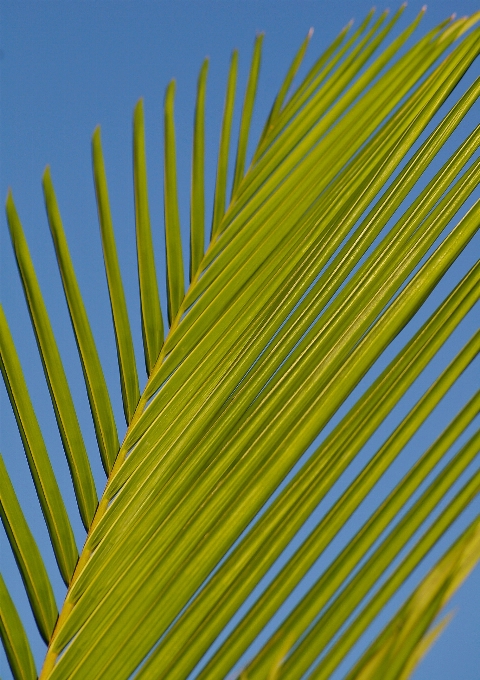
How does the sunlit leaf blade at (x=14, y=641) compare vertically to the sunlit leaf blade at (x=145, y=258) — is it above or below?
below

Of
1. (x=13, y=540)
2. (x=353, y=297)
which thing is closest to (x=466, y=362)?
(x=353, y=297)

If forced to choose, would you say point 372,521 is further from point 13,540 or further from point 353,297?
point 13,540

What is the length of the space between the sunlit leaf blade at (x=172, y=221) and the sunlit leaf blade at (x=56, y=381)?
0.64ft

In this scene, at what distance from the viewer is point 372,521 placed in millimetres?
599

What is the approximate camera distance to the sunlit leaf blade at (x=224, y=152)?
1186 mm

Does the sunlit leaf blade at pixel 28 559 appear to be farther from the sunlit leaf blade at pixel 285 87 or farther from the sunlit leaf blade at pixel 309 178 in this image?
the sunlit leaf blade at pixel 285 87

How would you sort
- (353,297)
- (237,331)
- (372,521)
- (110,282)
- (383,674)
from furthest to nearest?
(110,282) → (237,331) → (353,297) → (372,521) → (383,674)

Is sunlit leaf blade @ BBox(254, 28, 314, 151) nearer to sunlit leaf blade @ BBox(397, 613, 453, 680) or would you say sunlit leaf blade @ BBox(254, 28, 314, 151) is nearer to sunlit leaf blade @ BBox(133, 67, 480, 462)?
sunlit leaf blade @ BBox(133, 67, 480, 462)

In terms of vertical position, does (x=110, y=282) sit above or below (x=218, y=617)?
above

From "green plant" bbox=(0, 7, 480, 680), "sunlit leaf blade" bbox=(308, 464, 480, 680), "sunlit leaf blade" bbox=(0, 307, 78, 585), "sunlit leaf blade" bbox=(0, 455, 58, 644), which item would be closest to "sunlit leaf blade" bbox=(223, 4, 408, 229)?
"green plant" bbox=(0, 7, 480, 680)

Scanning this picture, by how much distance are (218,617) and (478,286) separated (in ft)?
1.40

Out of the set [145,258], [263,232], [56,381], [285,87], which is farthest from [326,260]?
[285,87]

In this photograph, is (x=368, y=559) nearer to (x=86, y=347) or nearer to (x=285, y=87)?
(x=86, y=347)

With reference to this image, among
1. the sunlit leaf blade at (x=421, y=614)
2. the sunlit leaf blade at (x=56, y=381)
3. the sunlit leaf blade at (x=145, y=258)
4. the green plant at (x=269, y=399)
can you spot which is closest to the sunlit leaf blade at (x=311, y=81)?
the green plant at (x=269, y=399)
